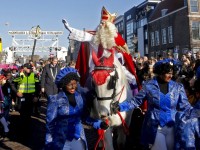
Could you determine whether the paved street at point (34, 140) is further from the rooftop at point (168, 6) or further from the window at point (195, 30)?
the rooftop at point (168, 6)

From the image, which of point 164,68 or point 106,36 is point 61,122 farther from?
point 106,36

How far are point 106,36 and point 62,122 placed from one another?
7.12 feet

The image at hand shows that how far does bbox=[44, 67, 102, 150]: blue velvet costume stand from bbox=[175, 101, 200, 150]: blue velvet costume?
1.16 meters

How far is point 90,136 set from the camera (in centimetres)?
637

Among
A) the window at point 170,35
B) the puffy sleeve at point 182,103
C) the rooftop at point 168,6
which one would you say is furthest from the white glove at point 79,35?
the window at point 170,35

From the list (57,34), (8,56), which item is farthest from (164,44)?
(8,56)

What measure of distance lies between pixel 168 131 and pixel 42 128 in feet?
16.7

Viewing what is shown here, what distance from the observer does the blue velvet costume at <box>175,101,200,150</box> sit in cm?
220

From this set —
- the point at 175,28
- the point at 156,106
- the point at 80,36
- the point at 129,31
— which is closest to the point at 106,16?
the point at 80,36

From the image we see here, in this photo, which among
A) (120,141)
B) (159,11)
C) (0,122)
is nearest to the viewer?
(120,141)

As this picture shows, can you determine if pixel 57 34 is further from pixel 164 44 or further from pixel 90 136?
pixel 90 136

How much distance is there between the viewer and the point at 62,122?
318 centimetres

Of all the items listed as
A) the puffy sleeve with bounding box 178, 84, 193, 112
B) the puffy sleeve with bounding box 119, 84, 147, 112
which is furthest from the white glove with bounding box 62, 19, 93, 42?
the puffy sleeve with bounding box 178, 84, 193, 112

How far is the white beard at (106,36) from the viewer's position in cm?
468
